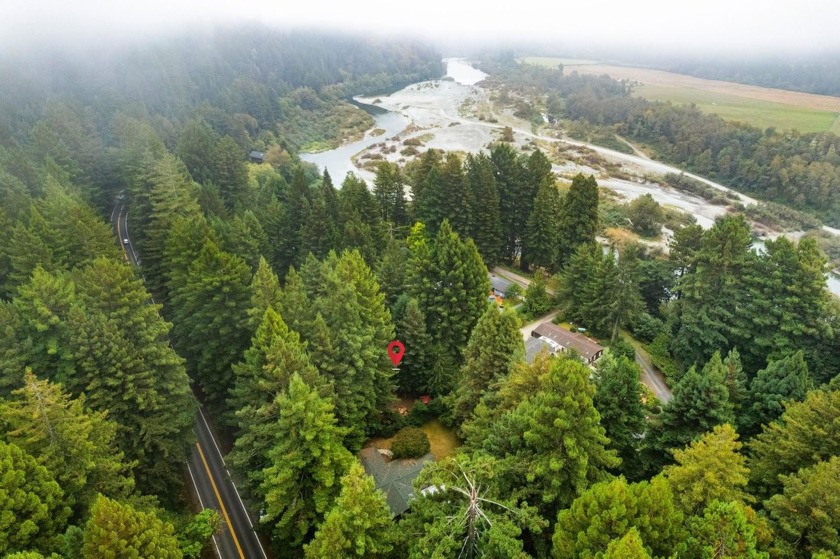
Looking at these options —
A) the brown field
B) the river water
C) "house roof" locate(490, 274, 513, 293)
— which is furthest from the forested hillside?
the brown field

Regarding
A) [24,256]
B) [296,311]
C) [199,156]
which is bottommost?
[199,156]

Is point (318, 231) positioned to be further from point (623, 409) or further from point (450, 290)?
point (623, 409)

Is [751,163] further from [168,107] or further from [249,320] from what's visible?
[168,107]

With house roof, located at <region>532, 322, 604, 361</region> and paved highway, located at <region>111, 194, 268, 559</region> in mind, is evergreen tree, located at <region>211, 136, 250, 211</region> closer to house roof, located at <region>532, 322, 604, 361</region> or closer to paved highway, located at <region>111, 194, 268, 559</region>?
paved highway, located at <region>111, 194, 268, 559</region>

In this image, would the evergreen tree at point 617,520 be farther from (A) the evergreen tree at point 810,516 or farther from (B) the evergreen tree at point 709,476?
(A) the evergreen tree at point 810,516

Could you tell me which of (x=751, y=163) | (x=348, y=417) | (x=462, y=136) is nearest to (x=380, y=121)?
(x=462, y=136)

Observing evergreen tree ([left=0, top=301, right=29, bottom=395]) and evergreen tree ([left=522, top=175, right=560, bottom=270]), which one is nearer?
evergreen tree ([left=0, top=301, right=29, bottom=395])

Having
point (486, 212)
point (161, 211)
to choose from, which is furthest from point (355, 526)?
point (486, 212)

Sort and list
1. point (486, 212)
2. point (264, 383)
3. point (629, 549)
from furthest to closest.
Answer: point (486, 212) < point (264, 383) < point (629, 549)
